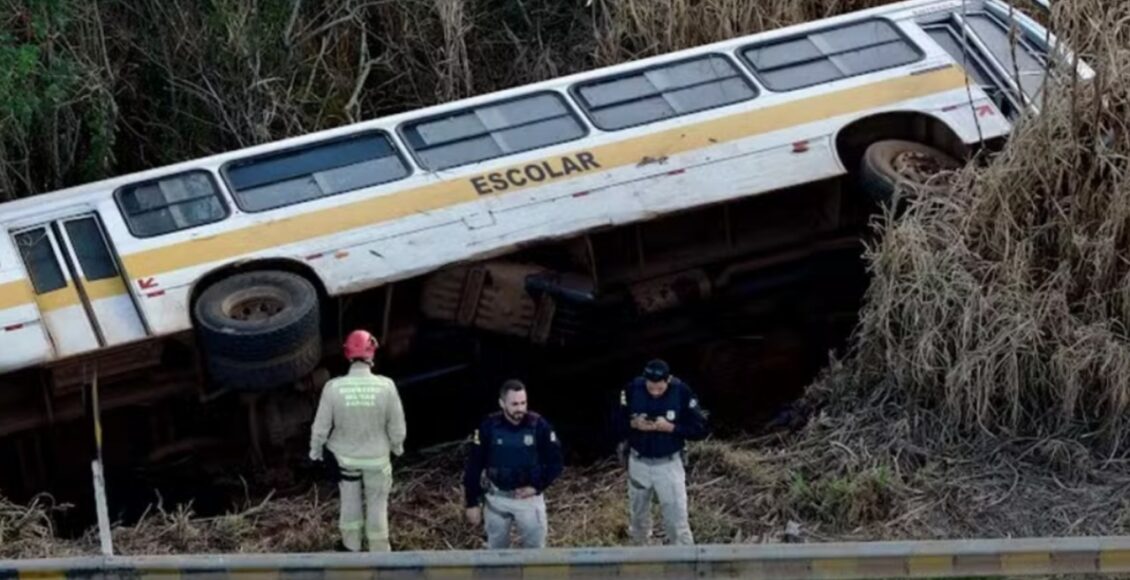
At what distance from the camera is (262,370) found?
26.1ft

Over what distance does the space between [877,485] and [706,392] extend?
2400mm

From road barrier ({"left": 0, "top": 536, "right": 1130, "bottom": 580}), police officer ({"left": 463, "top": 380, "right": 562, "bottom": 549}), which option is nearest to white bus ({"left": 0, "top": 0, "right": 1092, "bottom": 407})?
police officer ({"left": 463, "top": 380, "right": 562, "bottom": 549})

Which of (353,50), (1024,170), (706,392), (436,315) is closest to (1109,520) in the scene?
(1024,170)

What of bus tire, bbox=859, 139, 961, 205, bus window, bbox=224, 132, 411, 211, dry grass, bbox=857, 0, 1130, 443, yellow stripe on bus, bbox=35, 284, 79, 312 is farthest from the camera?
bus tire, bbox=859, 139, 961, 205

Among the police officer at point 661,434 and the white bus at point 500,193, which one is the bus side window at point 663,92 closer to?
the white bus at point 500,193

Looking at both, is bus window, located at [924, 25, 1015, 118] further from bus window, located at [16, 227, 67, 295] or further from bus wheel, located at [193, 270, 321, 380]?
bus window, located at [16, 227, 67, 295]

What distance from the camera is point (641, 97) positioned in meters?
9.30

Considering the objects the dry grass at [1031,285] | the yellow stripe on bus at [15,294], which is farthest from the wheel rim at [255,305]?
the dry grass at [1031,285]

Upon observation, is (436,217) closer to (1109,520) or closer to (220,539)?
(220,539)

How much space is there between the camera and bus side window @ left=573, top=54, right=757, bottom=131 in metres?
9.16

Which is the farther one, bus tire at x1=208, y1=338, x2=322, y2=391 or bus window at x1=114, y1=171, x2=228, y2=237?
bus window at x1=114, y1=171, x2=228, y2=237

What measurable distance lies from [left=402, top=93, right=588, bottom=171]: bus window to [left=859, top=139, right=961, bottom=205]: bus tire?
1.55 meters

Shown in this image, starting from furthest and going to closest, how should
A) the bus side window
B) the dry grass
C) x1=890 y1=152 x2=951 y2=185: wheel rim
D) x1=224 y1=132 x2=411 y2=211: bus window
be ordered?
the bus side window < x1=890 y1=152 x2=951 y2=185: wheel rim < x1=224 y1=132 x2=411 y2=211: bus window < the dry grass

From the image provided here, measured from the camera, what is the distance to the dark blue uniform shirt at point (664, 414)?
6840 mm
